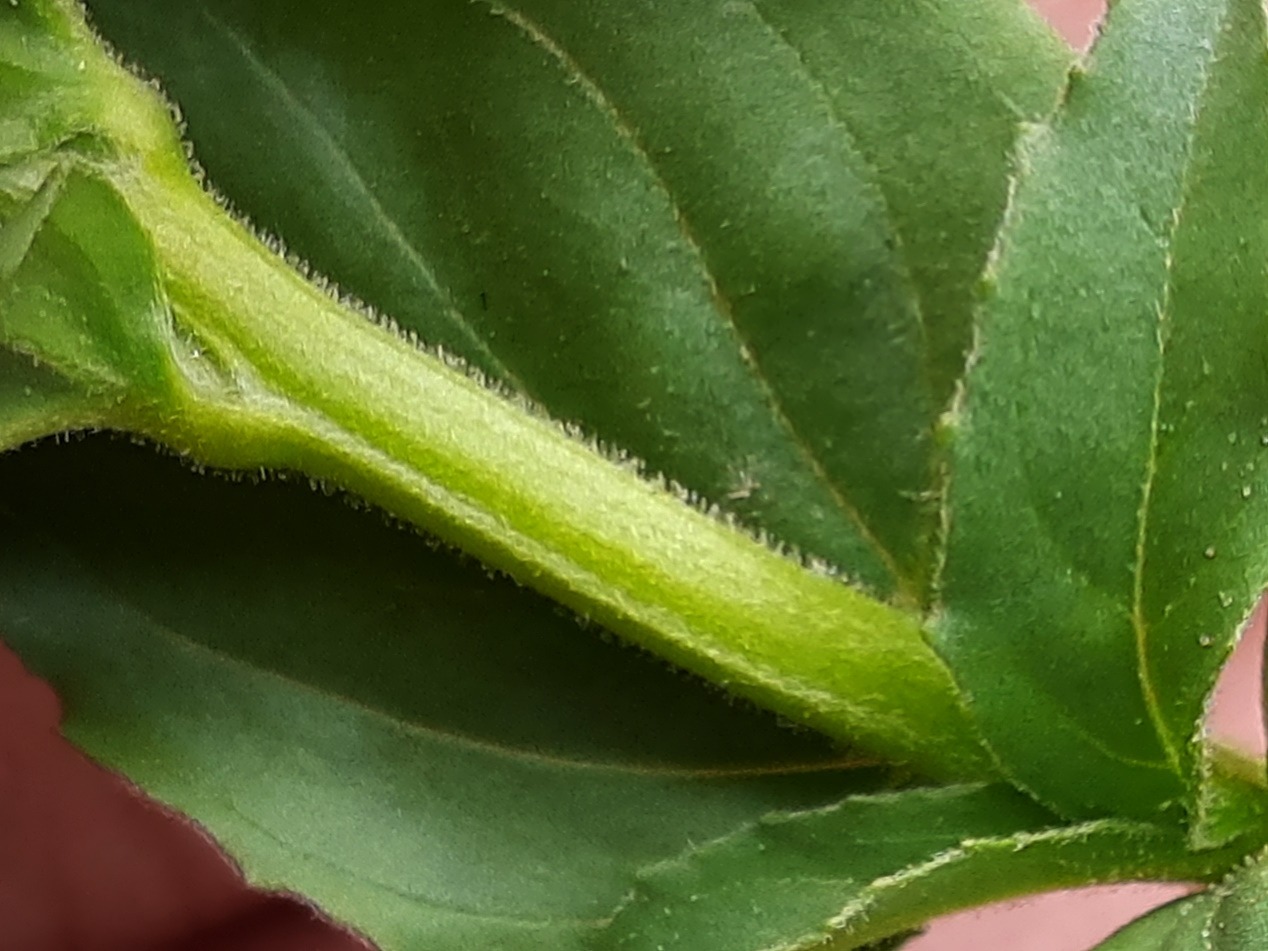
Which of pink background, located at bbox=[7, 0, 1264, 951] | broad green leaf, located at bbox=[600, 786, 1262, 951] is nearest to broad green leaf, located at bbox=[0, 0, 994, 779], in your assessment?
broad green leaf, located at bbox=[600, 786, 1262, 951]

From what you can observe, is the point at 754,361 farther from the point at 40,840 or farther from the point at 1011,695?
the point at 40,840

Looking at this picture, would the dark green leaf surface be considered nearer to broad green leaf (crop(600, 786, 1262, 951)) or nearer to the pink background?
broad green leaf (crop(600, 786, 1262, 951))

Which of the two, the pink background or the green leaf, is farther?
the pink background

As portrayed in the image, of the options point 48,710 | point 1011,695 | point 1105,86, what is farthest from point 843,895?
point 48,710

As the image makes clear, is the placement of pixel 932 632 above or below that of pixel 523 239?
below

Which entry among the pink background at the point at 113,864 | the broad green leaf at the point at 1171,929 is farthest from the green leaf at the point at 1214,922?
the pink background at the point at 113,864
